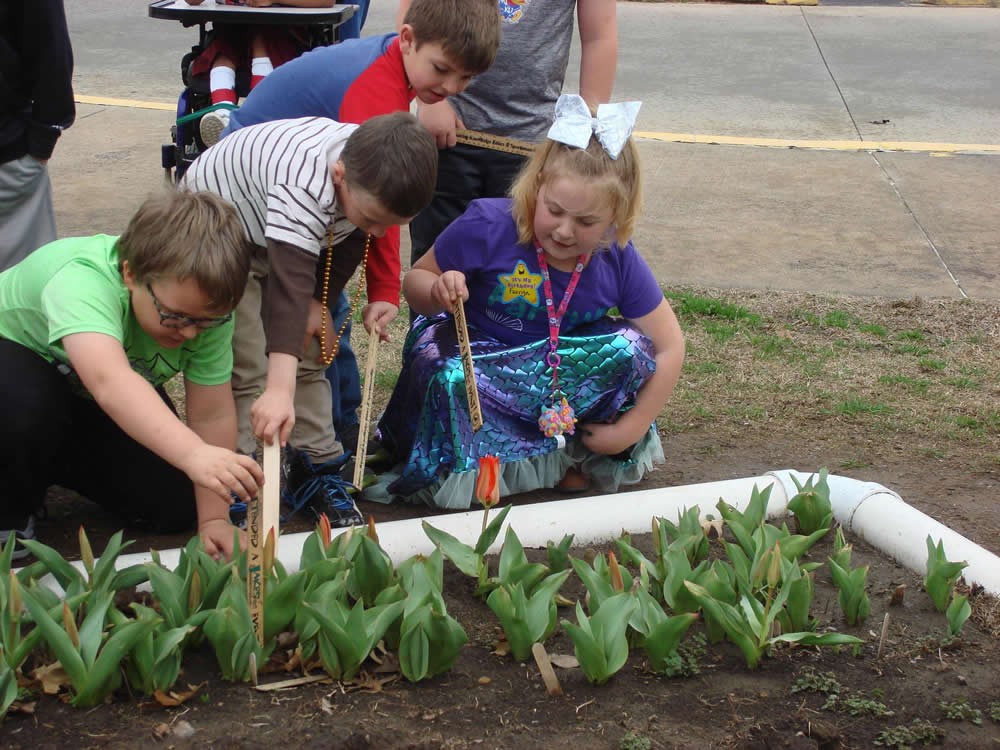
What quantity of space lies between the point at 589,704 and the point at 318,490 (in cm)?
116

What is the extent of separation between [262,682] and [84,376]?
0.68 m

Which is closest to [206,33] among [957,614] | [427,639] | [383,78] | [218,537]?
[383,78]

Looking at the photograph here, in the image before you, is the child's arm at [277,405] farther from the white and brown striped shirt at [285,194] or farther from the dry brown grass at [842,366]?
the dry brown grass at [842,366]

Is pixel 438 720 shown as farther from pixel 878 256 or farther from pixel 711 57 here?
pixel 711 57

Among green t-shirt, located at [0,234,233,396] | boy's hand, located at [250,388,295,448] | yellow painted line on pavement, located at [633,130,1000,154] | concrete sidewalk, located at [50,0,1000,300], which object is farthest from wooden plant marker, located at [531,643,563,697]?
yellow painted line on pavement, located at [633,130,1000,154]

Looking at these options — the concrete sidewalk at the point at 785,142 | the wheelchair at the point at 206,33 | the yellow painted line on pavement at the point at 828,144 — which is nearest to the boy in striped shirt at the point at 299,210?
the wheelchair at the point at 206,33

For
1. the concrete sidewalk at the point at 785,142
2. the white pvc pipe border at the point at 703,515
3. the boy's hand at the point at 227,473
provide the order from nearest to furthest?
the boy's hand at the point at 227,473, the white pvc pipe border at the point at 703,515, the concrete sidewalk at the point at 785,142

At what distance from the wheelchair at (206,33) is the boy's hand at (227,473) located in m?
2.68

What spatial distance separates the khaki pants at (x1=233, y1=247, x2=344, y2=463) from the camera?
3084 mm

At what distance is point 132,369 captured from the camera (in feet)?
8.29

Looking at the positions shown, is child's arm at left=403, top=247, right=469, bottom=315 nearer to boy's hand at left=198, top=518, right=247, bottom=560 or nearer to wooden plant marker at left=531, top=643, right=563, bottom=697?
boy's hand at left=198, top=518, right=247, bottom=560

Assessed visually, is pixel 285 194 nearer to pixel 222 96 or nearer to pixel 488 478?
pixel 488 478

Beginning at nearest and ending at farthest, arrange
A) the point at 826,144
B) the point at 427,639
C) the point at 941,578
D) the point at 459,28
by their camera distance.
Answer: the point at 427,639 → the point at 941,578 → the point at 459,28 → the point at 826,144

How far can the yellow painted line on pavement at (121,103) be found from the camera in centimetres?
788
